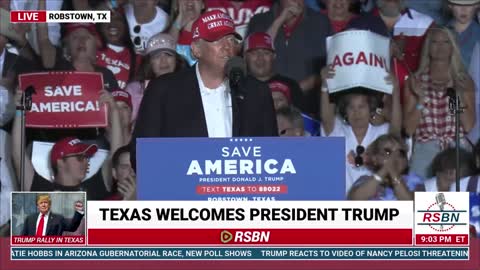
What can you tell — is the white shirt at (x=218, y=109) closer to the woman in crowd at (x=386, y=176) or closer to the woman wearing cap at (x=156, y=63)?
the woman wearing cap at (x=156, y=63)

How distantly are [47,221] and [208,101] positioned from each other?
1520 millimetres

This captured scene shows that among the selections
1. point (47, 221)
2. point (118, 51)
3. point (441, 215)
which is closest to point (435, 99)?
point (441, 215)

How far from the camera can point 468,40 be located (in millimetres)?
11641

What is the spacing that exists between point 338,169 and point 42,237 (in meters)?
2.31

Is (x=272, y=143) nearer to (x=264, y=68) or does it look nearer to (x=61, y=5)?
(x=264, y=68)

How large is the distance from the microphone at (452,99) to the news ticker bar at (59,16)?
A: 2974 millimetres

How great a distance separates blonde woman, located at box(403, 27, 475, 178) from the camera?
37.1ft

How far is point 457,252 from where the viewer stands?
34.1ft

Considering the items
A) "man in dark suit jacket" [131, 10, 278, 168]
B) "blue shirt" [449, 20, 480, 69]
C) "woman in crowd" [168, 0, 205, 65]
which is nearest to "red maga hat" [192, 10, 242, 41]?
"man in dark suit jacket" [131, 10, 278, 168]

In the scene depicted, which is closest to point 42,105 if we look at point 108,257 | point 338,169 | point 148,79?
point 148,79

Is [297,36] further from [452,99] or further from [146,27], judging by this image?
[452,99]

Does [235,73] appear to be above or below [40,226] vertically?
above

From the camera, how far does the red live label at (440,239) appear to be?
10336 mm

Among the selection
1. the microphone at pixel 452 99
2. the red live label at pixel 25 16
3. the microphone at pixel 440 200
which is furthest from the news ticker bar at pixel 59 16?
the microphone at pixel 440 200
